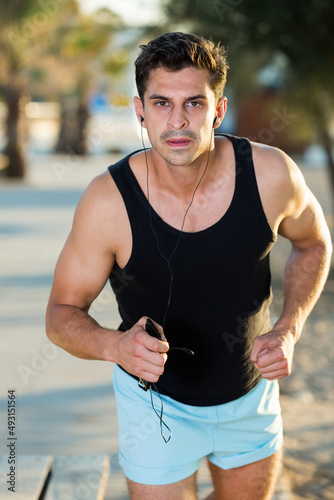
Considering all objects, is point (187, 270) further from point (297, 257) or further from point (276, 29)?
point (276, 29)

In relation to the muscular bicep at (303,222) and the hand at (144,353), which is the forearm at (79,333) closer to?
the hand at (144,353)

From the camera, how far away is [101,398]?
465 centimetres

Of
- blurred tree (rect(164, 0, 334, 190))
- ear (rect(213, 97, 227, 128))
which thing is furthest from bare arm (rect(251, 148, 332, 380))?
blurred tree (rect(164, 0, 334, 190))

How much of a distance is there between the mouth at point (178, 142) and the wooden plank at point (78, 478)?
5.25ft

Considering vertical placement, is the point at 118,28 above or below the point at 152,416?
above

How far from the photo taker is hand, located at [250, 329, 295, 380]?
2.05 meters

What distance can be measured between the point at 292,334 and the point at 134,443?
0.62m

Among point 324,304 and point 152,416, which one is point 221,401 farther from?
point 324,304

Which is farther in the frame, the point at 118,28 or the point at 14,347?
the point at 118,28

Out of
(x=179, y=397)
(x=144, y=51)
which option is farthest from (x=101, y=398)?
(x=144, y=51)

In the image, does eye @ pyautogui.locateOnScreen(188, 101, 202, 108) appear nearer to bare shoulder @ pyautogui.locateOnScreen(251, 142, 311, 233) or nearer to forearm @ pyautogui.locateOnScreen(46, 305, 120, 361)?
bare shoulder @ pyautogui.locateOnScreen(251, 142, 311, 233)

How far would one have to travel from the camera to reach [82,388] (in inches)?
190

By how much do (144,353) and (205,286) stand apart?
41cm

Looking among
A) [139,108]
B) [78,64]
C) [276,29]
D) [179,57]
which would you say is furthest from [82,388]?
[78,64]
